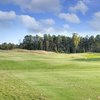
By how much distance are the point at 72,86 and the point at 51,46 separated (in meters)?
164

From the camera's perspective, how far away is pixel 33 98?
18266 mm

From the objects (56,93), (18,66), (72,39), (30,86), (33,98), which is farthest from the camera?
(72,39)

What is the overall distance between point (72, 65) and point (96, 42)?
13696 cm

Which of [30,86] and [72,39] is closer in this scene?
[30,86]

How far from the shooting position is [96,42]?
18038 cm

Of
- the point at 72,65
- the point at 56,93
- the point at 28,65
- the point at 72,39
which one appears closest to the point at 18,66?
the point at 28,65

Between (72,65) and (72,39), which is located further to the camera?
(72,39)

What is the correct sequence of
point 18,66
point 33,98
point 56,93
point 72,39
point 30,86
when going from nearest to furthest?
point 33,98 → point 56,93 → point 30,86 → point 18,66 → point 72,39

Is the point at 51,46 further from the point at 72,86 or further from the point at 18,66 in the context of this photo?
the point at 72,86

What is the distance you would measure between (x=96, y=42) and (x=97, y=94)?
16226 cm

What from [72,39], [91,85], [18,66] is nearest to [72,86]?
[91,85]

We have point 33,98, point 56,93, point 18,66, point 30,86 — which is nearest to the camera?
point 33,98

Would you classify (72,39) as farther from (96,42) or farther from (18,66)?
(18,66)

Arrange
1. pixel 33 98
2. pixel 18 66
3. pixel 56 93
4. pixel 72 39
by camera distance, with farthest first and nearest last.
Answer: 1. pixel 72 39
2. pixel 18 66
3. pixel 56 93
4. pixel 33 98
